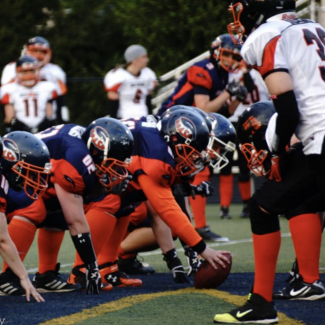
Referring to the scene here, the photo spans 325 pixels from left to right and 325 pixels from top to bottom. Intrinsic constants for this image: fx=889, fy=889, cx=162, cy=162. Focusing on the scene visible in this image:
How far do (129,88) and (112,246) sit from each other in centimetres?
445

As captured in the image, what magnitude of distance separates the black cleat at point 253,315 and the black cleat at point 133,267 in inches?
82.2

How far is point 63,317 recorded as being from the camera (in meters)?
4.38

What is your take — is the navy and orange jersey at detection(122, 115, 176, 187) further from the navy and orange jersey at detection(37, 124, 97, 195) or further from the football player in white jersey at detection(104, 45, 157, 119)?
the football player in white jersey at detection(104, 45, 157, 119)

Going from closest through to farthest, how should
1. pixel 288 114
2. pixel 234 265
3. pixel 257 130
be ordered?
pixel 288 114
pixel 257 130
pixel 234 265

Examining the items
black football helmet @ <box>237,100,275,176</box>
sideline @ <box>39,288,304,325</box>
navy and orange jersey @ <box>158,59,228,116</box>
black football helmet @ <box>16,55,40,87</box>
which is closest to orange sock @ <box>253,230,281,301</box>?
sideline @ <box>39,288,304,325</box>

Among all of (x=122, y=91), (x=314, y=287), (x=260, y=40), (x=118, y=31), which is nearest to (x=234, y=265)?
(x=314, y=287)

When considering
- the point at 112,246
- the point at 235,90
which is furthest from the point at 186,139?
the point at 235,90

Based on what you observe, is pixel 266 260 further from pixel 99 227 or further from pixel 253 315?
pixel 99 227

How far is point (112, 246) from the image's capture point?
19.0 feet

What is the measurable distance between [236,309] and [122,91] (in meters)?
6.00

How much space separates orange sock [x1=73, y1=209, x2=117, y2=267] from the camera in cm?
555

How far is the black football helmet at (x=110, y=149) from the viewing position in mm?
5184

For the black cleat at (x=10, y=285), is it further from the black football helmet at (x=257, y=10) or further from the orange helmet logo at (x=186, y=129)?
the black football helmet at (x=257, y=10)

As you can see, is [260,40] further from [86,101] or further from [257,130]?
[86,101]
